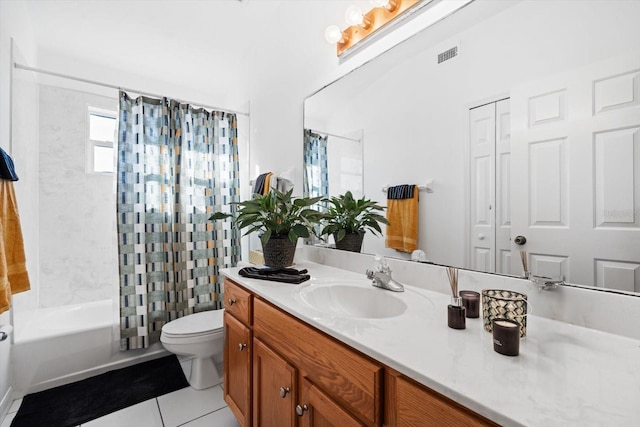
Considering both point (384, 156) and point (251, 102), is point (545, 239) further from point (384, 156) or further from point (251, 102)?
point (251, 102)

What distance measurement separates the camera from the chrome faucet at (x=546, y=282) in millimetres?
799

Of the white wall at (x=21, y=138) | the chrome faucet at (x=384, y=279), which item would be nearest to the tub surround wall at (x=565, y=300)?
the chrome faucet at (x=384, y=279)

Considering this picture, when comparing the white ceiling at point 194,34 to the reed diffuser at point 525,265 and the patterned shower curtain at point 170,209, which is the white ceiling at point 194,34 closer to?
the patterned shower curtain at point 170,209

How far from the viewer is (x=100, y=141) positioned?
2.77 metres

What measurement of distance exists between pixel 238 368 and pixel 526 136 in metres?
1.52

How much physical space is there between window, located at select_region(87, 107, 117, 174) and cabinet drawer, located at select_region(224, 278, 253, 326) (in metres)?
2.15

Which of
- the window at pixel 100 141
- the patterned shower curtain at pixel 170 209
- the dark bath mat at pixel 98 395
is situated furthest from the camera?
Result: the window at pixel 100 141

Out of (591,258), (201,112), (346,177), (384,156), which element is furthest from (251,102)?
(591,258)

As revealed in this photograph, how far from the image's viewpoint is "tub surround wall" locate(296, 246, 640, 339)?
71cm

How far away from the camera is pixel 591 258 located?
0.79m

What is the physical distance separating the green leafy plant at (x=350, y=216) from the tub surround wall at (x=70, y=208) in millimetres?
1964

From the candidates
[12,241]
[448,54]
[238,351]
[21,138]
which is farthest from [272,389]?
[21,138]

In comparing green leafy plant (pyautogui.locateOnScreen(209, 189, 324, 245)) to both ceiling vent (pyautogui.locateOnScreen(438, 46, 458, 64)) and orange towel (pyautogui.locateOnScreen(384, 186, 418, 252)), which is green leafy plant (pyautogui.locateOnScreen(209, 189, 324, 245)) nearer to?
orange towel (pyautogui.locateOnScreen(384, 186, 418, 252))

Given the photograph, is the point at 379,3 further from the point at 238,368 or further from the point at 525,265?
the point at 238,368
